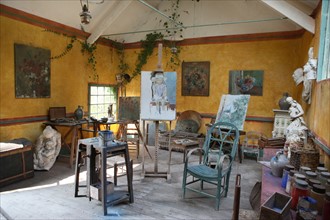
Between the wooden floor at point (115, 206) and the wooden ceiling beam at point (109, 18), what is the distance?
3450 millimetres

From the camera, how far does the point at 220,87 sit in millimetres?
6223

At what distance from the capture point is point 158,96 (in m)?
4.07

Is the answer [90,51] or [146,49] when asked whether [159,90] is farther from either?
[146,49]

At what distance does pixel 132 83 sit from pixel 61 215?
5023 mm

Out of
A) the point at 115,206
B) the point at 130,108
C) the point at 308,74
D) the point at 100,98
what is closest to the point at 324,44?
the point at 308,74

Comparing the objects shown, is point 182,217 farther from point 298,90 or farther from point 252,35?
point 252,35

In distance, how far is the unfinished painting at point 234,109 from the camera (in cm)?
468

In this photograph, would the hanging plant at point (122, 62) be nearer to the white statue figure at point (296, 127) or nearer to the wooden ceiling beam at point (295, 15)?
the wooden ceiling beam at point (295, 15)

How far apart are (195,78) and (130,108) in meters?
2.04

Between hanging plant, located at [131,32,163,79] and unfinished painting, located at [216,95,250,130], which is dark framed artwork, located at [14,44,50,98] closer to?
hanging plant, located at [131,32,163,79]

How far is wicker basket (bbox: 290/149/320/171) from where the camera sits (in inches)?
93.2

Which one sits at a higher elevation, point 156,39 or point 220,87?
point 156,39

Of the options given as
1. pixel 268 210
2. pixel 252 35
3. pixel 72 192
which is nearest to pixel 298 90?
pixel 252 35

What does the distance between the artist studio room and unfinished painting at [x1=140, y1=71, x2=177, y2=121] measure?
18 millimetres
